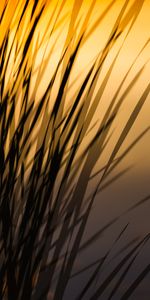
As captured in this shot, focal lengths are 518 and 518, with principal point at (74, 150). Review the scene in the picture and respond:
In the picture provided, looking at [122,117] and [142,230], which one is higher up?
[122,117]

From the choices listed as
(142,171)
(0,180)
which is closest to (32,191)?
(0,180)

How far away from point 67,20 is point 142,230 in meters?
0.45

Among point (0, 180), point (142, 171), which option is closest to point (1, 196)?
point (0, 180)

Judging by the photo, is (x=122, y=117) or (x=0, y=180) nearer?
(x=0, y=180)

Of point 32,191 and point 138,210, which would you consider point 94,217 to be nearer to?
point 138,210

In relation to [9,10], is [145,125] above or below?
below

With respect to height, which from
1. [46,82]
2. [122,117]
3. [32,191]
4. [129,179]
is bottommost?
[32,191]

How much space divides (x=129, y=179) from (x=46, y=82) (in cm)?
27

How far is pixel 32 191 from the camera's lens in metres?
0.64

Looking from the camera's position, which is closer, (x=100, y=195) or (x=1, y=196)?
(x=1, y=196)

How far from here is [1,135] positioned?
0.68m

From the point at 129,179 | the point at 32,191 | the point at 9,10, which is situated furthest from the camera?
the point at 129,179

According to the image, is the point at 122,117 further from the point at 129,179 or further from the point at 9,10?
the point at 9,10

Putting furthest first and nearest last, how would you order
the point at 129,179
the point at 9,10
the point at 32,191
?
the point at 129,179, the point at 9,10, the point at 32,191
